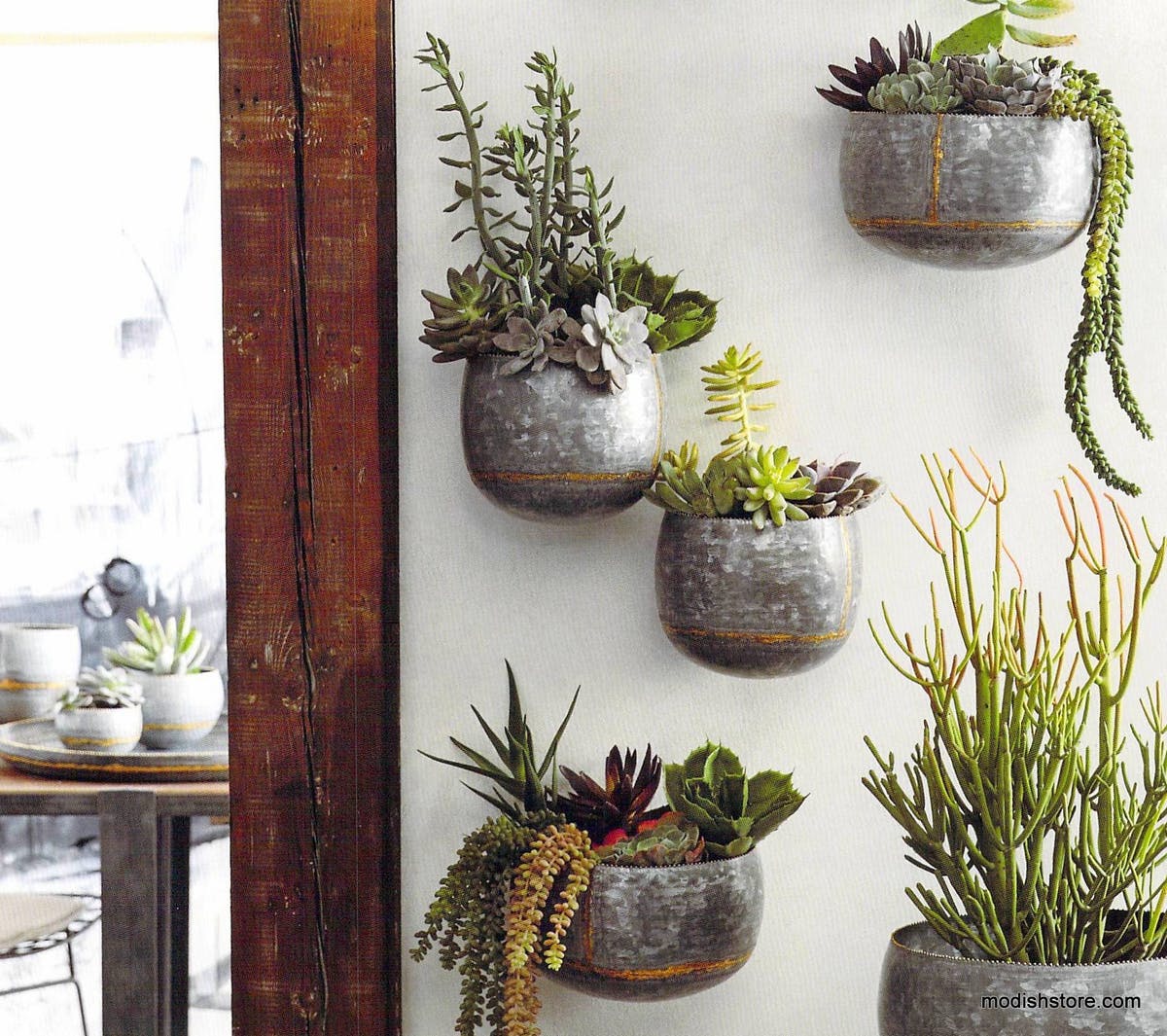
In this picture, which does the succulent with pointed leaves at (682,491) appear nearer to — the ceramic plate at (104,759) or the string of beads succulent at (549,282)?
the string of beads succulent at (549,282)

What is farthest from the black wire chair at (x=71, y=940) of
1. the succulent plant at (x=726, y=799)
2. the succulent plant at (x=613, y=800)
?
the succulent plant at (x=726, y=799)

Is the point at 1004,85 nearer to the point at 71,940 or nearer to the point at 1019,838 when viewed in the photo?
the point at 1019,838

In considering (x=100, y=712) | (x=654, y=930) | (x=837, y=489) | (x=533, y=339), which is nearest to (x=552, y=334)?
(x=533, y=339)

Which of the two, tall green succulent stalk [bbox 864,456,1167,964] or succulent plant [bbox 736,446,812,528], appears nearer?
tall green succulent stalk [bbox 864,456,1167,964]

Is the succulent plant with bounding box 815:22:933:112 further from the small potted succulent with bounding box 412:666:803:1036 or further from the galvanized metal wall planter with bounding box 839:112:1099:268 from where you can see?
the small potted succulent with bounding box 412:666:803:1036

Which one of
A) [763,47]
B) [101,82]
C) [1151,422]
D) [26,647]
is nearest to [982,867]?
[1151,422]

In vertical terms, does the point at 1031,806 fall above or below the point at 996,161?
below

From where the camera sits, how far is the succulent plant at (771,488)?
3.33 feet

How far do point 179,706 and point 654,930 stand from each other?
1.75 feet

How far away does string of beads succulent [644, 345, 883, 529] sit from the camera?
Result: 1021mm

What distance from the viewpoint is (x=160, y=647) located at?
48.5 inches

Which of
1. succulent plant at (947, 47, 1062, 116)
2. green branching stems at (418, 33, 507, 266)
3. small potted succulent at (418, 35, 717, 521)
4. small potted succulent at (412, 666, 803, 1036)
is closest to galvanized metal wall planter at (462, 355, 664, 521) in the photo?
small potted succulent at (418, 35, 717, 521)

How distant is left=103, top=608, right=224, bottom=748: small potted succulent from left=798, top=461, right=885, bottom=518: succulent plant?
0.61 meters

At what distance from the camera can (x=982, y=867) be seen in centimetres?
91
